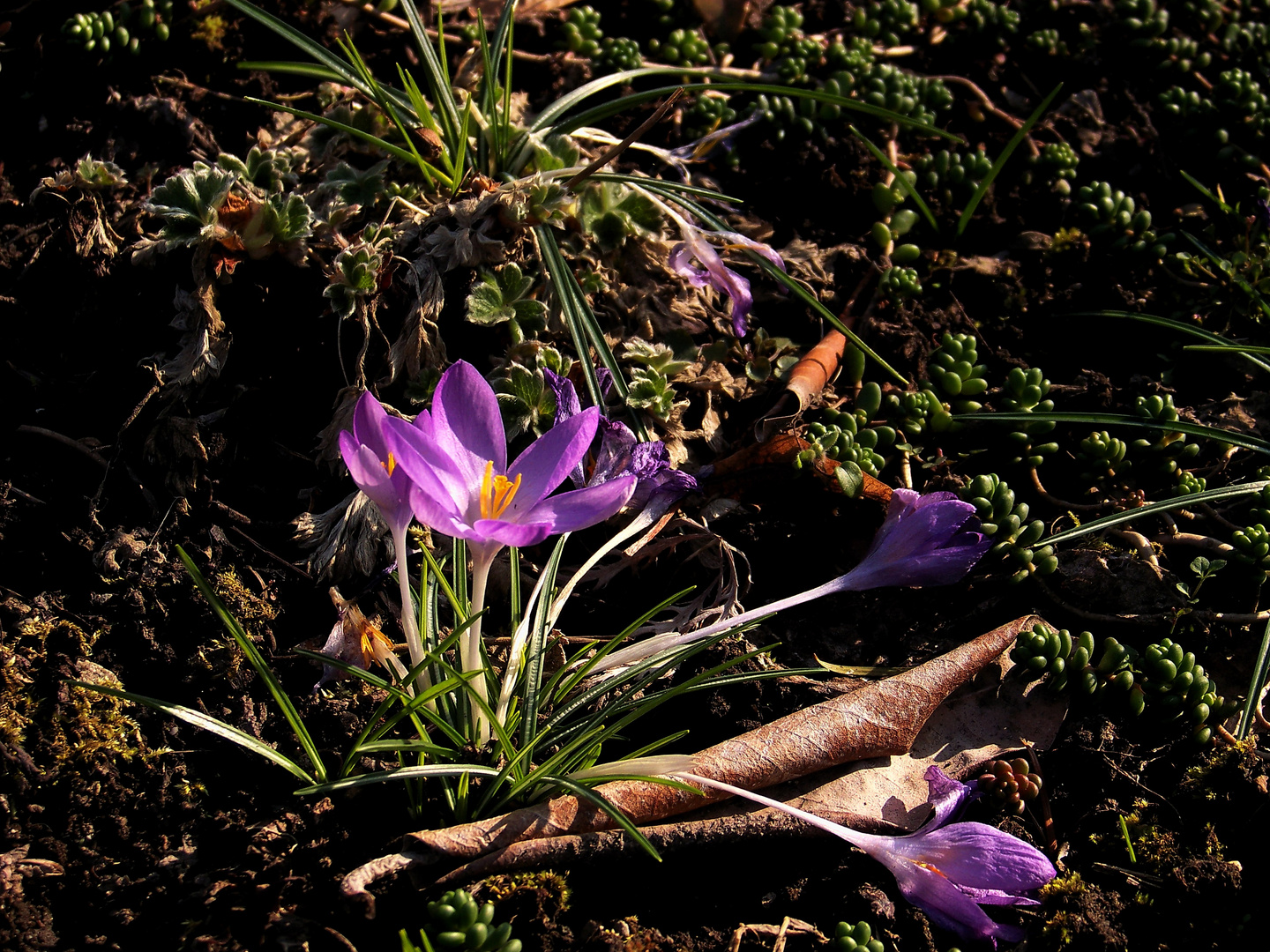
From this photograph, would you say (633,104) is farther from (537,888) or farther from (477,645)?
(537,888)

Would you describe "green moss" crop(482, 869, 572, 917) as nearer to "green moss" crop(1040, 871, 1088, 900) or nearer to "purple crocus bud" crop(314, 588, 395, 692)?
"purple crocus bud" crop(314, 588, 395, 692)

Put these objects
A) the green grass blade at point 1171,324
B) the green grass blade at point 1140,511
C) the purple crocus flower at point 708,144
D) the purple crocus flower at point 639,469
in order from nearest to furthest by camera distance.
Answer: the purple crocus flower at point 639,469 < the green grass blade at point 1140,511 < the green grass blade at point 1171,324 < the purple crocus flower at point 708,144

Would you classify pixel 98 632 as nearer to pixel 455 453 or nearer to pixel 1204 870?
pixel 455 453

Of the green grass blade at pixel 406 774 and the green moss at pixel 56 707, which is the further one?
the green moss at pixel 56 707

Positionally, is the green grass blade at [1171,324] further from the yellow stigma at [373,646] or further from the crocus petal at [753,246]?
the yellow stigma at [373,646]

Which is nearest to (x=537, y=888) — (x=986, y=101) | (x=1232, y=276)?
(x=1232, y=276)

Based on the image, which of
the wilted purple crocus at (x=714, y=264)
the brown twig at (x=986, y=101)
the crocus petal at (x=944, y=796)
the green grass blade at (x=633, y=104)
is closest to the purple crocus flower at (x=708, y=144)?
the green grass blade at (x=633, y=104)

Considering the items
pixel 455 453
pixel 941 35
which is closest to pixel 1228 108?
pixel 941 35
